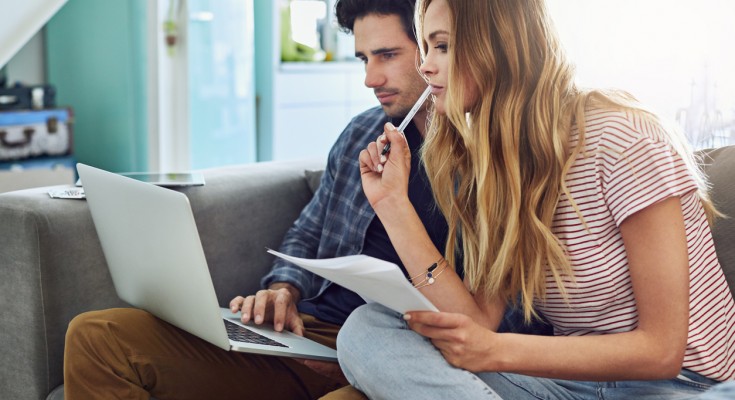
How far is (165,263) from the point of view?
1.24 meters

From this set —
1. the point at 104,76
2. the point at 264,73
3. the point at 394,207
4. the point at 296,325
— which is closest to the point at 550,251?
the point at 394,207

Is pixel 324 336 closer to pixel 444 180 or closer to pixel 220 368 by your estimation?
pixel 220 368

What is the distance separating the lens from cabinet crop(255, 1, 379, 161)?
372cm

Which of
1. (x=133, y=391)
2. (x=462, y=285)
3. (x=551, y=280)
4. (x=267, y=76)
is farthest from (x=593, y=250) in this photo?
(x=267, y=76)

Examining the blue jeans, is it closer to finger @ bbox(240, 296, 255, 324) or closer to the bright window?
finger @ bbox(240, 296, 255, 324)

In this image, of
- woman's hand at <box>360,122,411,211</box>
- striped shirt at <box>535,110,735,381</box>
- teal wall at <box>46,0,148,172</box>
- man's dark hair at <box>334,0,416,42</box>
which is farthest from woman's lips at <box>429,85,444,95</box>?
teal wall at <box>46,0,148,172</box>

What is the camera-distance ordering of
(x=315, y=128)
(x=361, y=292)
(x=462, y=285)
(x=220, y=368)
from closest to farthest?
1. (x=361, y=292)
2. (x=462, y=285)
3. (x=220, y=368)
4. (x=315, y=128)

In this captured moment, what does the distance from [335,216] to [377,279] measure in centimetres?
69

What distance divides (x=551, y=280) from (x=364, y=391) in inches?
11.3

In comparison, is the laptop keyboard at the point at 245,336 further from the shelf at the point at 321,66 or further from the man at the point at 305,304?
the shelf at the point at 321,66

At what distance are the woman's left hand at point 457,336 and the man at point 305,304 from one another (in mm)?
416

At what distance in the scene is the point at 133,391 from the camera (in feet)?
4.25

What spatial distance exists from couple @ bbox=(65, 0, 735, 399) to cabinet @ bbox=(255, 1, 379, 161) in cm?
243

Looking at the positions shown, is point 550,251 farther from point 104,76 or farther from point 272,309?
point 104,76
